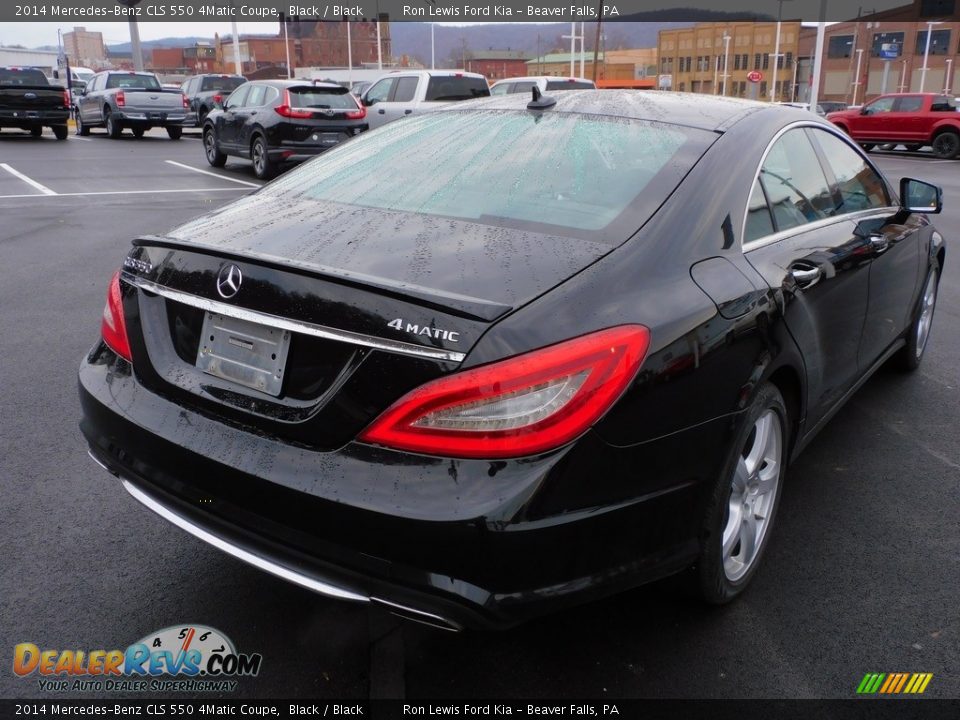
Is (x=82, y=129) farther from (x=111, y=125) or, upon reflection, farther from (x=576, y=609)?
(x=576, y=609)

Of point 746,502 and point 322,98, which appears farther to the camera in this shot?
point 322,98

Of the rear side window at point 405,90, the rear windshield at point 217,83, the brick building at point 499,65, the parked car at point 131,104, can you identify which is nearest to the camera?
the rear side window at point 405,90

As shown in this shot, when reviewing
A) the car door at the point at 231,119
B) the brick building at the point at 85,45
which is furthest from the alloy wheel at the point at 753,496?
the brick building at the point at 85,45

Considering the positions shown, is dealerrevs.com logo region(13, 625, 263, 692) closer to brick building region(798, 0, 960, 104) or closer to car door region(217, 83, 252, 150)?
car door region(217, 83, 252, 150)

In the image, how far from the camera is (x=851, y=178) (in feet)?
12.7

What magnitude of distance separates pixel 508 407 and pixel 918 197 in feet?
10.4

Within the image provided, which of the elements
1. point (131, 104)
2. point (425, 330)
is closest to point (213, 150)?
point (131, 104)

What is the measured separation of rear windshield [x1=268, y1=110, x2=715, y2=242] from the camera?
8.48 feet

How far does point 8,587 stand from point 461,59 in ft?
450

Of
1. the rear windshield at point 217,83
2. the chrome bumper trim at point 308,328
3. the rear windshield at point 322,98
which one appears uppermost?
the rear windshield at point 217,83

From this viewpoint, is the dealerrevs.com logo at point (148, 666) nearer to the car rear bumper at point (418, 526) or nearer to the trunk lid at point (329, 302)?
the car rear bumper at point (418, 526)

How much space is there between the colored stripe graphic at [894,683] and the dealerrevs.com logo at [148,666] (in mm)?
1729

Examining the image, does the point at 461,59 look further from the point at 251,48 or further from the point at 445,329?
the point at 445,329

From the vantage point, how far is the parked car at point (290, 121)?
48.0 ft
